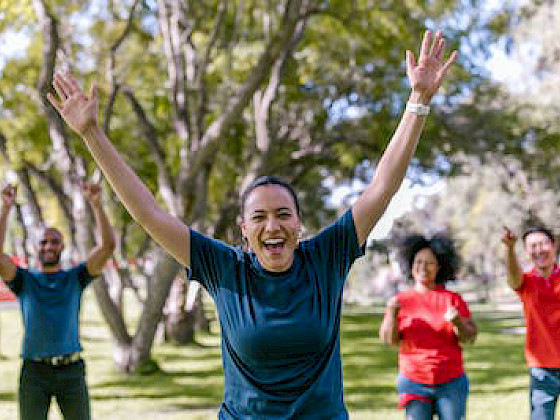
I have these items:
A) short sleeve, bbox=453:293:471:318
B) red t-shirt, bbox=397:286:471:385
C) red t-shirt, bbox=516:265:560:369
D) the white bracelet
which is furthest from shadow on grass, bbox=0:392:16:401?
the white bracelet

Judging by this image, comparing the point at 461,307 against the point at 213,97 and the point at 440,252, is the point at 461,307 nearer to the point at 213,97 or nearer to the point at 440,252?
the point at 440,252

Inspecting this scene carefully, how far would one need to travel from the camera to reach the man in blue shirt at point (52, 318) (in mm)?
4848

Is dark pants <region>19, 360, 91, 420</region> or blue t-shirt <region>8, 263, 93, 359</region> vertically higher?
blue t-shirt <region>8, 263, 93, 359</region>

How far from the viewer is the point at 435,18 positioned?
1485cm

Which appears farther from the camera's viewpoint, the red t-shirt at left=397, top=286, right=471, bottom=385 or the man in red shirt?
the man in red shirt

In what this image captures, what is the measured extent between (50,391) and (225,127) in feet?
18.8

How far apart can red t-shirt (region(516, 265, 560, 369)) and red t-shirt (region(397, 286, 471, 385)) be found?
2.35 feet

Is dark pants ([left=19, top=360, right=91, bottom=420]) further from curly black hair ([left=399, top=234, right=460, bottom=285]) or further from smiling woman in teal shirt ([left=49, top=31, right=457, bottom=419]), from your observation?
smiling woman in teal shirt ([left=49, top=31, right=457, bottom=419])

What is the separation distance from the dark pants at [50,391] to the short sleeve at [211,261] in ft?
9.07

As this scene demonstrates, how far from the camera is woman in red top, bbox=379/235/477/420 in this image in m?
4.64

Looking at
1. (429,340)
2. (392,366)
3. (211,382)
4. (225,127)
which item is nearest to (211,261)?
(429,340)

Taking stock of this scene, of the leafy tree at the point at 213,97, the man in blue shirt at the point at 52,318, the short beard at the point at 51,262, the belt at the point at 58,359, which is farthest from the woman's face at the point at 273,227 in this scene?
the leafy tree at the point at 213,97

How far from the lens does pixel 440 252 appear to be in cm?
514

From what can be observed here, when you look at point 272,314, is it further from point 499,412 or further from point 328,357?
point 499,412
